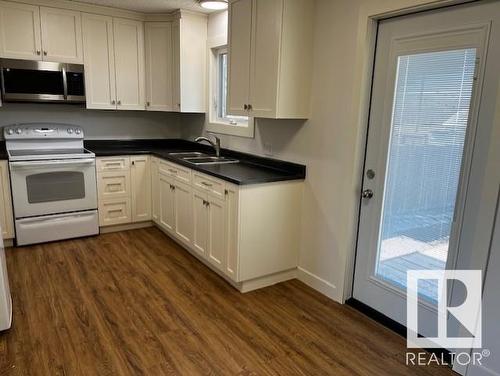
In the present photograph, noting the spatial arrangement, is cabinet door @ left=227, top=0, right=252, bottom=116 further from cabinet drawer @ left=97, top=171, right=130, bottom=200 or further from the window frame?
cabinet drawer @ left=97, top=171, right=130, bottom=200

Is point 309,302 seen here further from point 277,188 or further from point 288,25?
point 288,25

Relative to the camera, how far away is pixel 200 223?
3.25m

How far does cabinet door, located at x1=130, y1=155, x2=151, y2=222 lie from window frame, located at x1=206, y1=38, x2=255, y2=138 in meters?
0.85

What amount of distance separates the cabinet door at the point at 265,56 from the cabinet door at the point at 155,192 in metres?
1.68

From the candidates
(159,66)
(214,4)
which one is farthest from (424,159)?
(159,66)

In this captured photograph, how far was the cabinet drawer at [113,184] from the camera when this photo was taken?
3.99 meters

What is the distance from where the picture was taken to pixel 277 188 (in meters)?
2.89

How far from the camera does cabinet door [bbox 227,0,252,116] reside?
290 cm

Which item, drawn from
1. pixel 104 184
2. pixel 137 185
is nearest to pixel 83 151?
pixel 104 184

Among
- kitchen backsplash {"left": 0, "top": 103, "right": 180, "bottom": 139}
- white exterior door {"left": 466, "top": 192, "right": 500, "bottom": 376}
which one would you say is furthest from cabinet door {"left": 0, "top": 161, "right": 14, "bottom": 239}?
white exterior door {"left": 466, "top": 192, "right": 500, "bottom": 376}

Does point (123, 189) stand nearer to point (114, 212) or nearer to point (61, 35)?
point (114, 212)

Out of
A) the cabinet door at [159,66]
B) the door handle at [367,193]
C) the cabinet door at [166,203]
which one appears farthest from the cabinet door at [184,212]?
the door handle at [367,193]

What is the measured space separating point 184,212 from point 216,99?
1.41 m

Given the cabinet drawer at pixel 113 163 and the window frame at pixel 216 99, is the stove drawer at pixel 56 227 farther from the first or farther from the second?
the window frame at pixel 216 99
